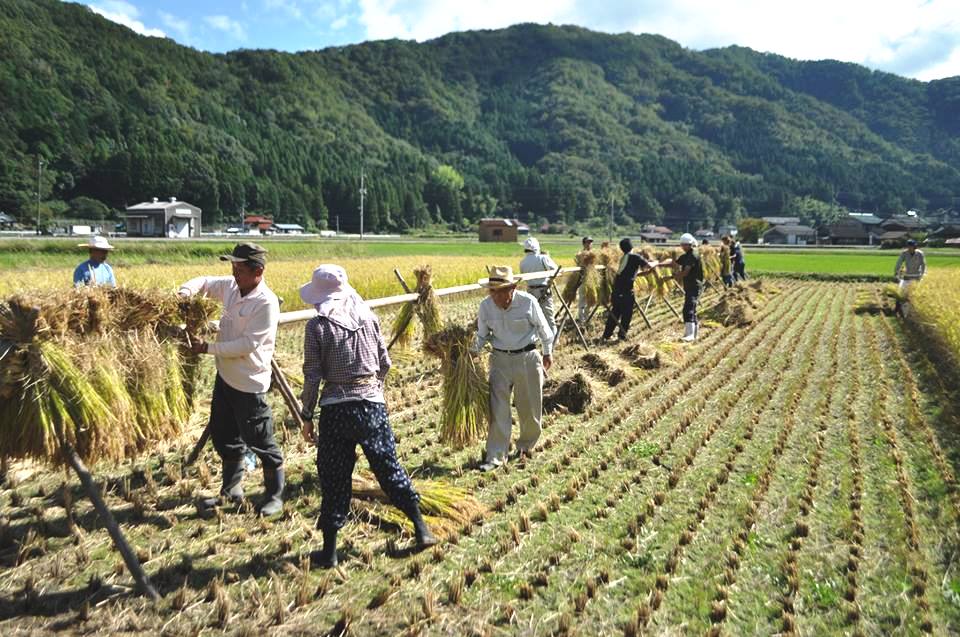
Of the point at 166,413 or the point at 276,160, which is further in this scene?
the point at 276,160

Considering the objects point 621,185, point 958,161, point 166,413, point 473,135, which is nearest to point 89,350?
point 166,413

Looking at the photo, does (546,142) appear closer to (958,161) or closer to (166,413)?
(958,161)

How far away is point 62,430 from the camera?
10.4 ft

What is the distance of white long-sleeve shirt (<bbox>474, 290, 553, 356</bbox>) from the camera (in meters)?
5.21

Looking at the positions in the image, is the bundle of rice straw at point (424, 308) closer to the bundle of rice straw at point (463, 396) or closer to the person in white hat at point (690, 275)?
the bundle of rice straw at point (463, 396)

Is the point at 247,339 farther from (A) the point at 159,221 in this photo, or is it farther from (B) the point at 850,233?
(B) the point at 850,233

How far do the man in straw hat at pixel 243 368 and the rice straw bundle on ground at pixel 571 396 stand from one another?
343 cm

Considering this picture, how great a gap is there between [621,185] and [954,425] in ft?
416

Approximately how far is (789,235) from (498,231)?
136 ft

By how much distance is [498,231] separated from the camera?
71438 millimetres

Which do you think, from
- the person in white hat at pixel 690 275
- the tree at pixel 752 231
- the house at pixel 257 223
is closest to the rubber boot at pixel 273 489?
the person in white hat at pixel 690 275

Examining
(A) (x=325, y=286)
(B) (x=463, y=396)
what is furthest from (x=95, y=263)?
(A) (x=325, y=286)

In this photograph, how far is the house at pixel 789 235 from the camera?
8594 cm

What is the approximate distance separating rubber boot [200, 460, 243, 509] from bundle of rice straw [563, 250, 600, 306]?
8717mm
